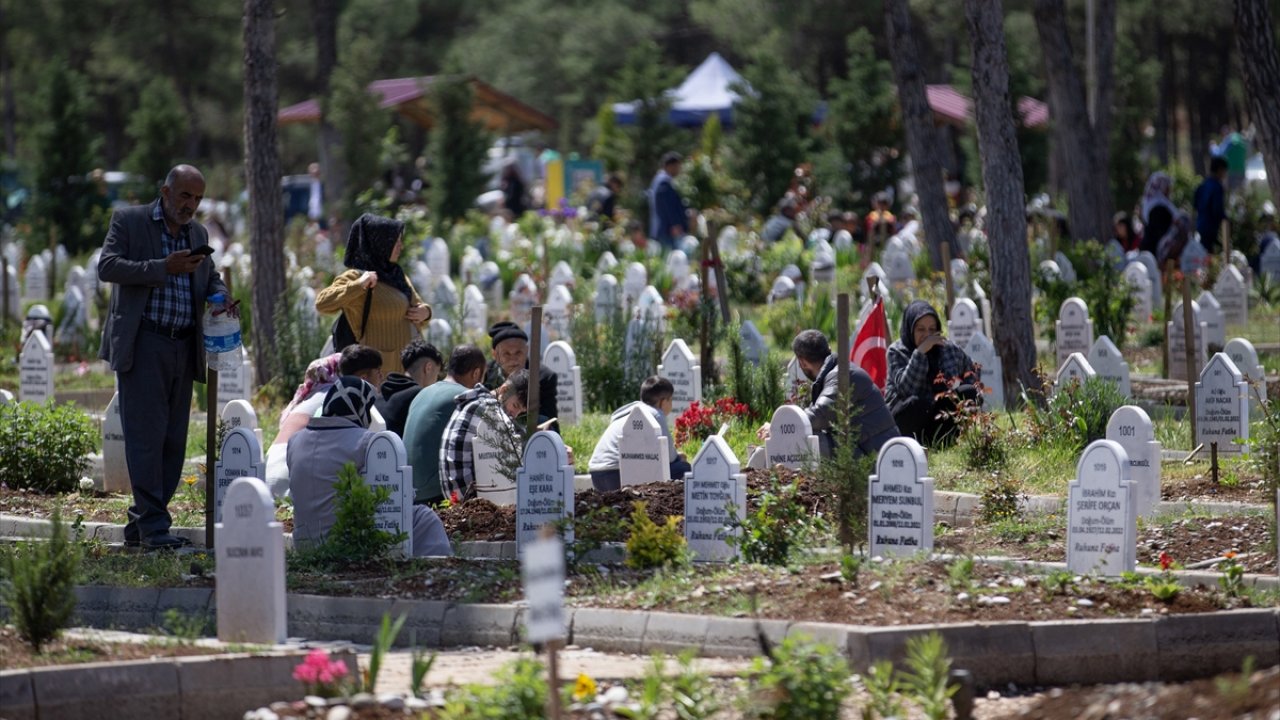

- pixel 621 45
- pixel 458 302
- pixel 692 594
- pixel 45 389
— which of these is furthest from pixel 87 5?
pixel 692 594

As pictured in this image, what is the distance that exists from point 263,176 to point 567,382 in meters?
3.72

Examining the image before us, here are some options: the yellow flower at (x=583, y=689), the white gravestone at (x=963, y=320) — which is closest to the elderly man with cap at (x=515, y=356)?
the white gravestone at (x=963, y=320)

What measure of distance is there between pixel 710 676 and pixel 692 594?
102cm

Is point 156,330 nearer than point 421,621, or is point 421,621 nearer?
point 421,621

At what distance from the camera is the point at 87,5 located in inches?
1606

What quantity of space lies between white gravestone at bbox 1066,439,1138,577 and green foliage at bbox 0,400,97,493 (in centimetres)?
643

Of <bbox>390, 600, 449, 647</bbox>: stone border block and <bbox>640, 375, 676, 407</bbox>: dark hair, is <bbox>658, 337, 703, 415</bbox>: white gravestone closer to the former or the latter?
<bbox>640, 375, 676, 407</bbox>: dark hair

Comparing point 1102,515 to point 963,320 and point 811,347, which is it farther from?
point 963,320

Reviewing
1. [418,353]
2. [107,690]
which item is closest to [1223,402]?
[418,353]

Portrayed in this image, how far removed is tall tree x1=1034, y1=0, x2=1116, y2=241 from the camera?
70.6 ft

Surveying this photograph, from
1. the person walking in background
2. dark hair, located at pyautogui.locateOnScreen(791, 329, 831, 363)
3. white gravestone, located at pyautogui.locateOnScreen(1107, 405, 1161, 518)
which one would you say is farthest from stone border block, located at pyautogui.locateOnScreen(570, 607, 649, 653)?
the person walking in background

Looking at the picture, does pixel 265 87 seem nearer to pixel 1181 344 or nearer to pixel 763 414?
pixel 763 414

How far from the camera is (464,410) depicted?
410 inches

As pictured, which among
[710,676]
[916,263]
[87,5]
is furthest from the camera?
[87,5]
